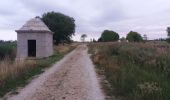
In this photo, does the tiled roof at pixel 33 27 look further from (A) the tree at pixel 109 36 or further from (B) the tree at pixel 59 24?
(A) the tree at pixel 109 36

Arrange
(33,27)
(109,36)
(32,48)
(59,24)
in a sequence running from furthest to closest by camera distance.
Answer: (109,36)
(59,24)
(32,48)
(33,27)

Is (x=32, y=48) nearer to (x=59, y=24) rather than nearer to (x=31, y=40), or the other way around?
(x=31, y=40)

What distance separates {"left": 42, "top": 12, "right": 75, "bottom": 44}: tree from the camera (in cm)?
6228

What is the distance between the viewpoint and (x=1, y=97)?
34.5 feet

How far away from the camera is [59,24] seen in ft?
207

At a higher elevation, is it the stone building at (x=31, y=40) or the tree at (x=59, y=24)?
the tree at (x=59, y=24)

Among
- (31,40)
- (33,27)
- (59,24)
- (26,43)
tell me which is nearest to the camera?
(26,43)

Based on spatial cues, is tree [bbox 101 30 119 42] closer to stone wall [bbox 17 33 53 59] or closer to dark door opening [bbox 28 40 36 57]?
dark door opening [bbox 28 40 36 57]

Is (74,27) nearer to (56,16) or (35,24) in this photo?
(56,16)

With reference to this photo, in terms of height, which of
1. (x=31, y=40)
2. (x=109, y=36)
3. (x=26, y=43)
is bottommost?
(x=26, y=43)

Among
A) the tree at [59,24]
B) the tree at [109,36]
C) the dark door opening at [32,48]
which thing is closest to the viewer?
the dark door opening at [32,48]

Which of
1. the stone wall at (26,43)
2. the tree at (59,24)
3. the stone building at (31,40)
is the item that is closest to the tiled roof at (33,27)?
the stone building at (31,40)

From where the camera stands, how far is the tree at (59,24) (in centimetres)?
6228

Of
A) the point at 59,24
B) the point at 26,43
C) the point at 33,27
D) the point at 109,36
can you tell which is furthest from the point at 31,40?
the point at 109,36
